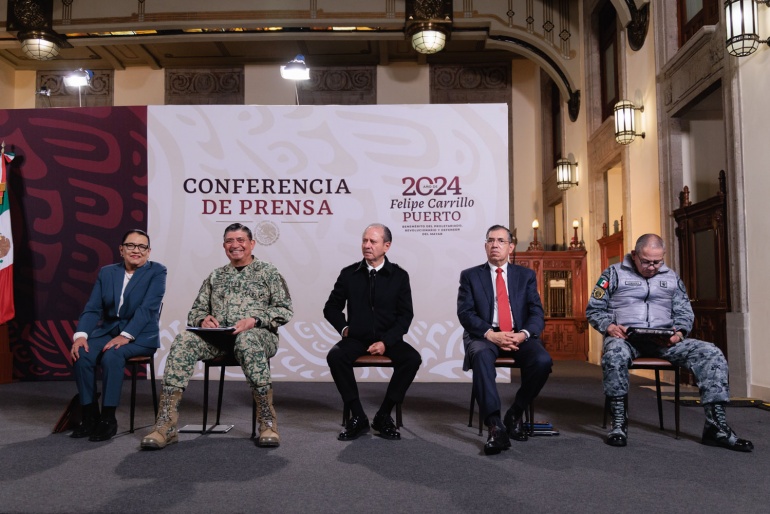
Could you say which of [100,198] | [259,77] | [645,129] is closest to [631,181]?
[645,129]

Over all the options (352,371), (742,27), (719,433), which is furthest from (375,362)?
(742,27)

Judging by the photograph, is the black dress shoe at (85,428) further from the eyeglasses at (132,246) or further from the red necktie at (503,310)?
the red necktie at (503,310)

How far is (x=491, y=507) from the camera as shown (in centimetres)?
222

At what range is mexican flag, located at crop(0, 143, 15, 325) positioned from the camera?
5.56 m

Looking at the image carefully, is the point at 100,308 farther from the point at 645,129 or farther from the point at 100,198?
the point at 645,129

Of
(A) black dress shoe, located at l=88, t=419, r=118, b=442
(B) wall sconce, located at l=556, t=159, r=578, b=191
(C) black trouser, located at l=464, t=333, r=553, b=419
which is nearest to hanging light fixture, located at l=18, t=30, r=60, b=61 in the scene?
(B) wall sconce, located at l=556, t=159, r=578, b=191

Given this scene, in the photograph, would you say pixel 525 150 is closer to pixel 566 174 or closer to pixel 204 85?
pixel 566 174

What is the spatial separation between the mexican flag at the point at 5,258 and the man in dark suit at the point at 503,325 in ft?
13.6

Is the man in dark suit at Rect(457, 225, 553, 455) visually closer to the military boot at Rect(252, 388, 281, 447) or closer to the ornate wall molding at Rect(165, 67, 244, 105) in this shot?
the military boot at Rect(252, 388, 281, 447)

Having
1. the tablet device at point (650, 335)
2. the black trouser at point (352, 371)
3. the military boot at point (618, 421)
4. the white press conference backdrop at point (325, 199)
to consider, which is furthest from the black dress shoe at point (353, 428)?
the white press conference backdrop at point (325, 199)

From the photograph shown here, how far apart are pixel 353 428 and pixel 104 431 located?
128 cm

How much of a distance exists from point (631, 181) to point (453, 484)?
5.46m

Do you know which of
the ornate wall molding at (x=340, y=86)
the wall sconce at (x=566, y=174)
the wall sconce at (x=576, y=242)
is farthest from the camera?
A: the ornate wall molding at (x=340, y=86)

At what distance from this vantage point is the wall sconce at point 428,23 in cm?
864
